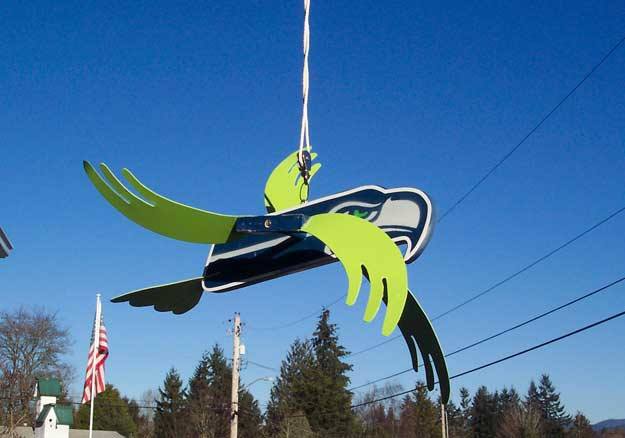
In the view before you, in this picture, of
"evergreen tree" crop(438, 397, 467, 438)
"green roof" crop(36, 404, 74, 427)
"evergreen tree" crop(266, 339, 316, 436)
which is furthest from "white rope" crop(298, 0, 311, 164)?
"evergreen tree" crop(438, 397, 467, 438)

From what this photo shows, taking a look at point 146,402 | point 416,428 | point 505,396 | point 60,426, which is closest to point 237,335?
point 60,426

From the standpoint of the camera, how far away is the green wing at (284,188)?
32.1 ft

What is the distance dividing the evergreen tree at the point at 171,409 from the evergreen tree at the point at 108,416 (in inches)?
167

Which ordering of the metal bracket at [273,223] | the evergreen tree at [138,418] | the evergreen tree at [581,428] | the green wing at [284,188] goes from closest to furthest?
the metal bracket at [273,223] < the green wing at [284,188] < the evergreen tree at [138,418] < the evergreen tree at [581,428]

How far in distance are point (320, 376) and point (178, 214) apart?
45.5 meters

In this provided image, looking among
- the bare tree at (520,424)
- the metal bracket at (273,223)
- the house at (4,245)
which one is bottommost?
the metal bracket at (273,223)

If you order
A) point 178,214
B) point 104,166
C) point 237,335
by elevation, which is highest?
point 237,335

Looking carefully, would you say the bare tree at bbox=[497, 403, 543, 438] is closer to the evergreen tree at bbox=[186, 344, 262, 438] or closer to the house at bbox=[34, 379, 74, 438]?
the evergreen tree at bbox=[186, 344, 262, 438]

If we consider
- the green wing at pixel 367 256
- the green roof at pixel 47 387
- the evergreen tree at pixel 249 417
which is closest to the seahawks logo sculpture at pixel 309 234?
the green wing at pixel 367 256

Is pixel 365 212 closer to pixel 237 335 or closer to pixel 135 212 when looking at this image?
pixel 135 212

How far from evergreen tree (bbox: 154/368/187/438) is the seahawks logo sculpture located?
5016 centimetres

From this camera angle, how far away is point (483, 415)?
82.3 m

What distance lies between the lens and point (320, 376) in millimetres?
53094

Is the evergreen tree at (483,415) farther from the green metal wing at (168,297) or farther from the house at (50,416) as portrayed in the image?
the green metal wing at (168,297)
